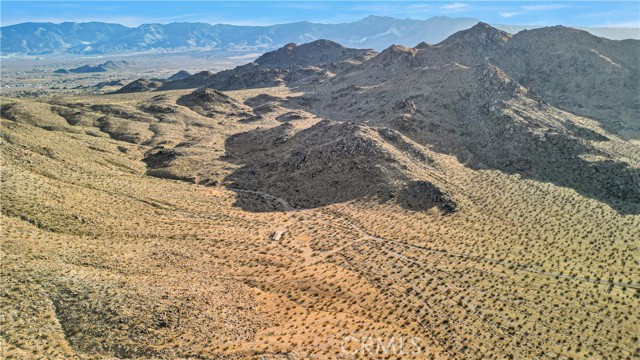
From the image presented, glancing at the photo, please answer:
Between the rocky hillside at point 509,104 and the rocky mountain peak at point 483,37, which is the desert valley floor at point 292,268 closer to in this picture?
the rocky hillside at point 509,104

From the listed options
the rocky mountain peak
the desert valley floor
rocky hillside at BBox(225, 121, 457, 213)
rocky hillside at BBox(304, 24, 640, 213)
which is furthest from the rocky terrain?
the rocky mountain peak

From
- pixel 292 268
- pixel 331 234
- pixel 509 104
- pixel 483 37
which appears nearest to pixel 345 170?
pixel 331 234

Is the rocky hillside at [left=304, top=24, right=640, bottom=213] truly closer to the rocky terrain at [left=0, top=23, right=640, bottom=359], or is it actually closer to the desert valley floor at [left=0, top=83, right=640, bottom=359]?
the rocky terrain at [left=0, top=23, right=640, bottom=359]

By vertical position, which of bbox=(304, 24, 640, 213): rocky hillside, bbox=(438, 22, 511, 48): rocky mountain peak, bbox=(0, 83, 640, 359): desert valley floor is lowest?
bbox=(0, 83, 640, 359): desert valley floor

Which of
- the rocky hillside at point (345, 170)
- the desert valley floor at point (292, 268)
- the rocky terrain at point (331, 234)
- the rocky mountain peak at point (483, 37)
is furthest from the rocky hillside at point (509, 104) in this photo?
the rocky hillside at point (345, 170)

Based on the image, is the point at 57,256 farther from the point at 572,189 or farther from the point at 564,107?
the point at 564,107

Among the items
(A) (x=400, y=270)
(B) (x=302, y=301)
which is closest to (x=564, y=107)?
(A) (x=400, y=270)
